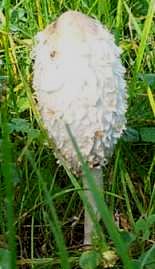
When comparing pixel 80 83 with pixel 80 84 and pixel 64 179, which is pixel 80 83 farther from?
pixel 64 179

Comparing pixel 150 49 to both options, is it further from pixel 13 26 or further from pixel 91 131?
pixel 91 131

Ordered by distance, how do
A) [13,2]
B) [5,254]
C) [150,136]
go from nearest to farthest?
[5,254]
[150,136]
[13,2]

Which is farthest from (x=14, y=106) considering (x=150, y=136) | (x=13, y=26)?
(x=13, y=26)

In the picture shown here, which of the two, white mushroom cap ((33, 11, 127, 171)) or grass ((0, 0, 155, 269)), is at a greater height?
white mushroom cap ((33, 11, 127, 171))

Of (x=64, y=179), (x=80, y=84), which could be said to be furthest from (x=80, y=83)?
(x=64, y=179)

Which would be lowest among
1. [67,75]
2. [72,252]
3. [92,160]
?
[72,252]

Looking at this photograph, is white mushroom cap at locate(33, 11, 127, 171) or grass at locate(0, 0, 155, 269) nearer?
white mushroom cap at locate(33, 11, 127, 171)

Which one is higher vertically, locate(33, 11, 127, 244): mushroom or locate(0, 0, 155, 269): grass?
locate(33, 11, 127, 244): mushroom
